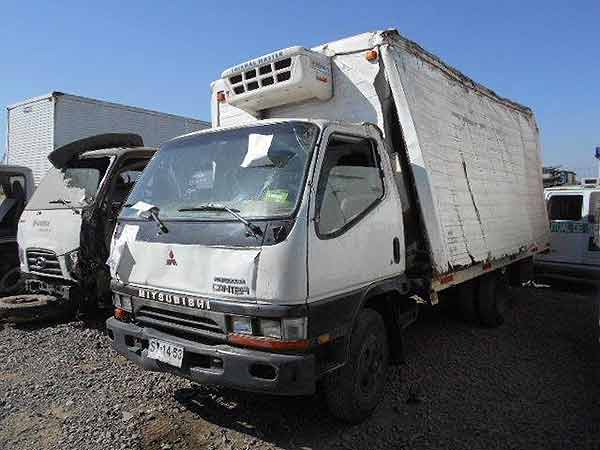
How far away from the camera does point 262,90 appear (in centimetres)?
436

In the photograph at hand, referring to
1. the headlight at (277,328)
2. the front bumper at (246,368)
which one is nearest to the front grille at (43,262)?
the front bumper at (246,368)

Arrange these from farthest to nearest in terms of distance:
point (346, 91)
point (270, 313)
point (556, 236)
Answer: point (556, 236)
point (346, 91)
point (270, 313)

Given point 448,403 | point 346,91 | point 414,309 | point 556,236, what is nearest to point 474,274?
point 414,309

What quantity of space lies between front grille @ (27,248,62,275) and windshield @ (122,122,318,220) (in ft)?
7.73

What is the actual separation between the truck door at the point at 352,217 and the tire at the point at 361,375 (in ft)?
1.15

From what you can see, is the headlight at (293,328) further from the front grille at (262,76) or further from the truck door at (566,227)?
the truck door at (566,227)

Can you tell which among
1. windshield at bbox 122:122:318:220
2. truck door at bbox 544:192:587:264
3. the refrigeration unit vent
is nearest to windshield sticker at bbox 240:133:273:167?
windshield at bbox 122:122:318:220

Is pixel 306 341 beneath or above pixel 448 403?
above

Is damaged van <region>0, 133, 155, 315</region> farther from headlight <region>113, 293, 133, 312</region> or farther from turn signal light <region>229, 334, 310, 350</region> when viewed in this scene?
turn signal light <region>229, 334, 310, 350</region>

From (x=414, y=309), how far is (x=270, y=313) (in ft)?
6.25

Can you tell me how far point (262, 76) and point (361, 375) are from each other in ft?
8.99

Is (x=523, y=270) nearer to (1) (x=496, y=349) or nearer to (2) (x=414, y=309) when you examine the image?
(1) (x=496, y=349)

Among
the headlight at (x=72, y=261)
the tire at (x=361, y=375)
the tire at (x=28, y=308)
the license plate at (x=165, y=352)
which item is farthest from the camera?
the tire at (x=28, y=308)

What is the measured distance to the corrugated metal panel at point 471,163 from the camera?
4.29 metres
